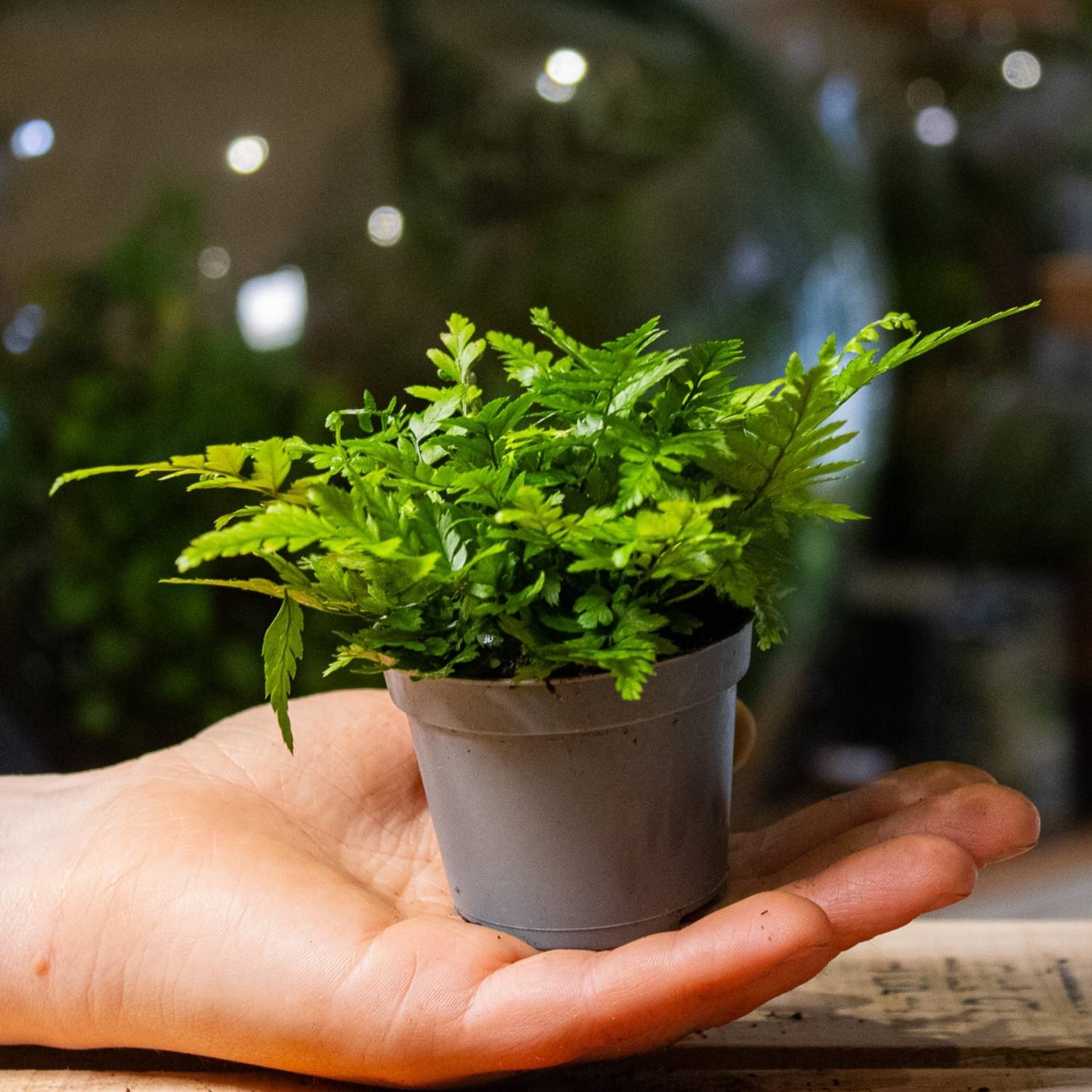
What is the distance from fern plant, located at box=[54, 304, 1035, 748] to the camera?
0.46m

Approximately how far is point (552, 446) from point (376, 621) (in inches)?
4.1

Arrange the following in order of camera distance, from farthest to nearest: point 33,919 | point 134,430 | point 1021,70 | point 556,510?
point 1021,70, point 134,430, point 33,919, point 556,510

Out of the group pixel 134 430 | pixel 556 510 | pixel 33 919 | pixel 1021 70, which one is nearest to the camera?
pixel 556 510

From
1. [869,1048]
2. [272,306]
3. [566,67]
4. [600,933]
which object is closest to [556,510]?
[600,933]

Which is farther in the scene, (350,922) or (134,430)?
(134,430)

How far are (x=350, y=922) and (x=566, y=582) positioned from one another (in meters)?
0.17

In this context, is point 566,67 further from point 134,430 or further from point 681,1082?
point 681,1082

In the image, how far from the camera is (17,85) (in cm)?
99

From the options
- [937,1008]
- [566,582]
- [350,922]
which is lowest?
[937,1008]

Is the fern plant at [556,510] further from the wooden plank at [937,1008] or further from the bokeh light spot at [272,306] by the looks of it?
the bokeh light spot at [272,306]

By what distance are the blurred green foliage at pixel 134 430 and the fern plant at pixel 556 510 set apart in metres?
0.46

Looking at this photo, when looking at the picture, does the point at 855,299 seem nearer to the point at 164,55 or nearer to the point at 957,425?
the point at 957,425

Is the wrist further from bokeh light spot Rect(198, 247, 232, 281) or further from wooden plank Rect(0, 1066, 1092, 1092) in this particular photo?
bokeh light spot Rect(198, 247, 232, 281)

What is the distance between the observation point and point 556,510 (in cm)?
45
